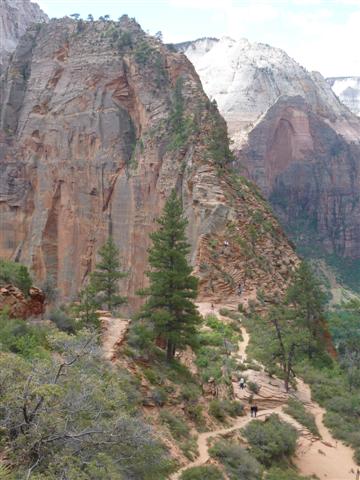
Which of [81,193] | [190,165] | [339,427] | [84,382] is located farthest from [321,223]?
[84,382]

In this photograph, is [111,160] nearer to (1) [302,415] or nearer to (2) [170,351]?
(2) [170,351]

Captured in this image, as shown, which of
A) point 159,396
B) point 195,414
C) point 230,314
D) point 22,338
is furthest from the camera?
point 230,314

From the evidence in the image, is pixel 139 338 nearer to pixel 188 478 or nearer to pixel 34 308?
pixel 34 308

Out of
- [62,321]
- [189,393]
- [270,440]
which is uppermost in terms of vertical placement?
[62,321]

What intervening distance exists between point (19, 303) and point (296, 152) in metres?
99.2

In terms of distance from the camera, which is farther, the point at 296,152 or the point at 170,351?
the point at 296,152

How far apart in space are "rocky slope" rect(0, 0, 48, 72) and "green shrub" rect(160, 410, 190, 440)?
97.9 meters

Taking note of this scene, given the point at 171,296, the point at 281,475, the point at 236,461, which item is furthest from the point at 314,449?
the point at 171,296

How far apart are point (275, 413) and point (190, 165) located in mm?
27480

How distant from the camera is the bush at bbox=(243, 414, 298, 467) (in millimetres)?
22234

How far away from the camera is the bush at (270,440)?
875 inches

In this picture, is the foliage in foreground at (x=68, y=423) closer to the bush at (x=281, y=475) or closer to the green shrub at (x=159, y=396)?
the green shrub at (x=159, y=396)

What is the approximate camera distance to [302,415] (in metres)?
26.8

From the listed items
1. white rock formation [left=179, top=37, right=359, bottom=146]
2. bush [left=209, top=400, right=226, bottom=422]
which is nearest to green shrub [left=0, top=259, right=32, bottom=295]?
bush [left=209, top=400, right=226, bottom=422]
